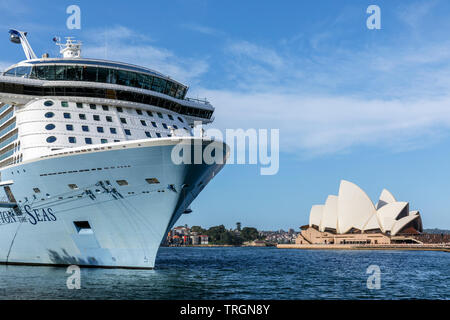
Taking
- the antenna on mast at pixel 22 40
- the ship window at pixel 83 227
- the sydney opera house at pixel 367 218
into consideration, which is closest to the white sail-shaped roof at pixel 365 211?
the sydney opera house at pixel 367 218

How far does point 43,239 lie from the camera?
23.1 meters

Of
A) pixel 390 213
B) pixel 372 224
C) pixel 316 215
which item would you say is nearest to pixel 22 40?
pixel 372 224

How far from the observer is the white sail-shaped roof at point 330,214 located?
313 ft

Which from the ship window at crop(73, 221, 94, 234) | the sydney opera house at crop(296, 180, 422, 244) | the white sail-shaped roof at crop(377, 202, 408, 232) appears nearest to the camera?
the ship window at crop(73, 221, 94, 234)

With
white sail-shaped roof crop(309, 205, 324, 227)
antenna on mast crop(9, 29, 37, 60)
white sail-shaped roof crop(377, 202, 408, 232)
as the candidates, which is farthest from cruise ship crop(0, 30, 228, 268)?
white sail-shaped roof crop(309, 205, 324, 227)

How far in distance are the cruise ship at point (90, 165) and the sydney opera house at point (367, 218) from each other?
66228 millimetres

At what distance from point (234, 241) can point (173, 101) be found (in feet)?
497

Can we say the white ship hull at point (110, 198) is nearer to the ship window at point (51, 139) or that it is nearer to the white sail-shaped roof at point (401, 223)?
the ship window at point (51, 139)

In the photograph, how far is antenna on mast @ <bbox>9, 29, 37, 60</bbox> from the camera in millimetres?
31266

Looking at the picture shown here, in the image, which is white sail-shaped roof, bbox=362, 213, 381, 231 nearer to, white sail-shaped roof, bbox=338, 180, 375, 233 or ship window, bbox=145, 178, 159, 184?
white sail-shaped roof, bbox=338, 180, 375, 233

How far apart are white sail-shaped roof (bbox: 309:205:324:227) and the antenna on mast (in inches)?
3254

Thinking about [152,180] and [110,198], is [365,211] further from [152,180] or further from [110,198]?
[110,198]

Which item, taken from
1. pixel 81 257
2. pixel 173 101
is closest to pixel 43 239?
pixel 81 257

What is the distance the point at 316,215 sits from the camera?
106 meters
